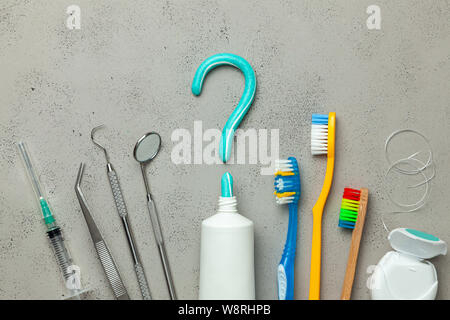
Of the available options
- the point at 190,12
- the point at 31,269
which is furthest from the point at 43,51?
the point at 31,269

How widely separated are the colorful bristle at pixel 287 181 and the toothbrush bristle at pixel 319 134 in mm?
55

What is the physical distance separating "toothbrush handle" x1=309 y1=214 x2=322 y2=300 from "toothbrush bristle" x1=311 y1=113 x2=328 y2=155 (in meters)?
0.14

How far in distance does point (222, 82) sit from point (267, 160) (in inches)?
7.6

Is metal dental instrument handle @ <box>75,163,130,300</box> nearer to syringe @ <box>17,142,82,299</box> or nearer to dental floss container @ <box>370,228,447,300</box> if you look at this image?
syringe @ <box>17,142,82,299</box>

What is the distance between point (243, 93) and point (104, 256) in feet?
1.46

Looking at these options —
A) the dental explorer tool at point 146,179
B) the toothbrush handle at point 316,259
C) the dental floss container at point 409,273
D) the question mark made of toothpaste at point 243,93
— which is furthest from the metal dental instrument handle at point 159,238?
the dental floss container at point 409,273

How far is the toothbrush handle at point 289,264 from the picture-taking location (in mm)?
934

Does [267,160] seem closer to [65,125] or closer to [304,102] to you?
[304,102]

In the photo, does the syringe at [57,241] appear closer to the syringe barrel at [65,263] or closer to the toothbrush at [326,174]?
the syringe barrel at [65,263]

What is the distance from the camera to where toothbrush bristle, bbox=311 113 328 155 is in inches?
37.8

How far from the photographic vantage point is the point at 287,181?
95 cm

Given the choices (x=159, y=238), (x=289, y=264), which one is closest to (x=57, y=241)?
(x=159, y=238)

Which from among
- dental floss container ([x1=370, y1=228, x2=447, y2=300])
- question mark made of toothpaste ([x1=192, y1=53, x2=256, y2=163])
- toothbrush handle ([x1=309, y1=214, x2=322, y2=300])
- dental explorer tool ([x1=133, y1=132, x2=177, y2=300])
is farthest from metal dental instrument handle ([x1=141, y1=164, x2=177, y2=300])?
dental floss container ([x1=370, y1=228, x2=447, y2=300])
